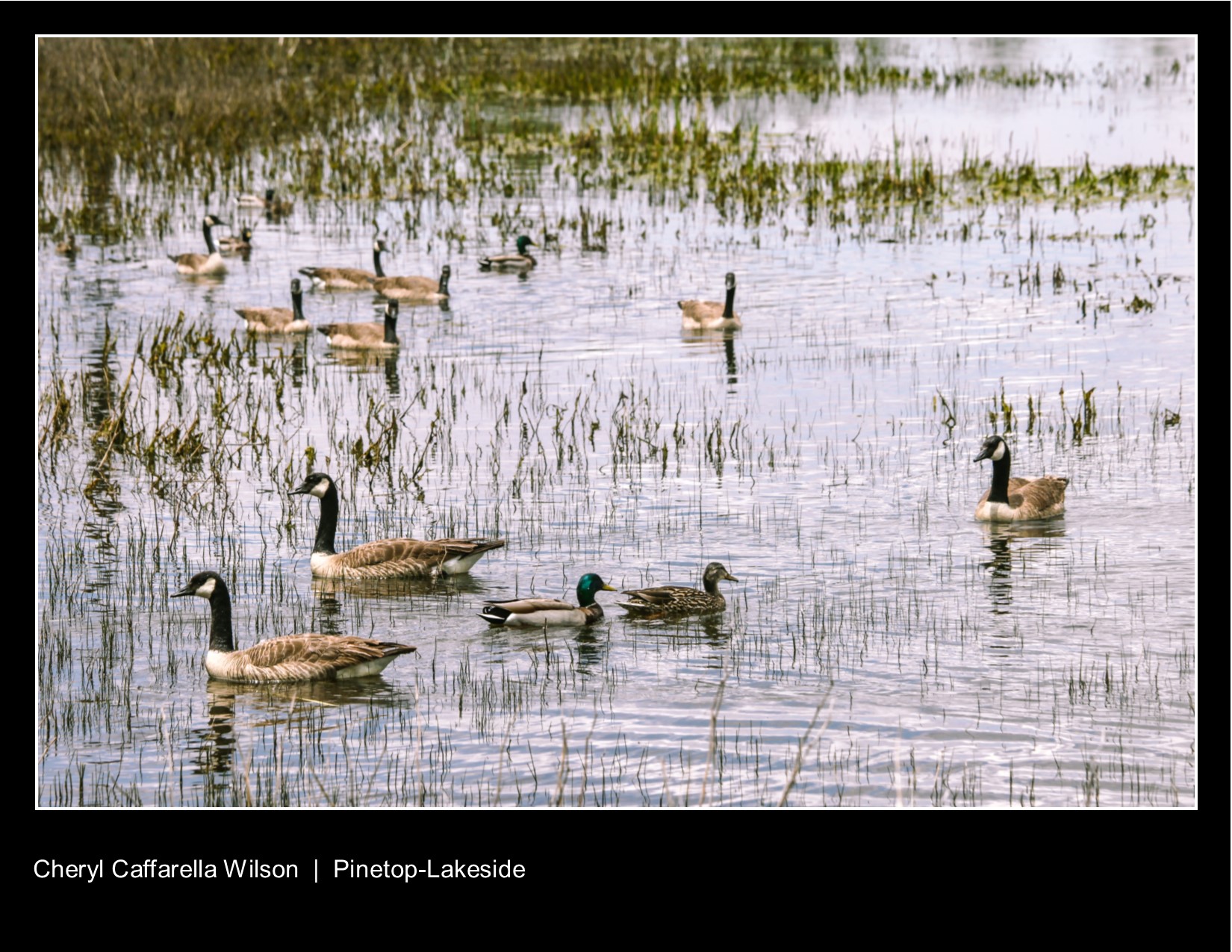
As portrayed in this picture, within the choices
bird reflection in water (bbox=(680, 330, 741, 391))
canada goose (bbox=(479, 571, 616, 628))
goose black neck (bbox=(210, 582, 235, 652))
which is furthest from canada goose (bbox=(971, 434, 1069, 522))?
goose black neck (bbox=(210, 582, 235, 652))

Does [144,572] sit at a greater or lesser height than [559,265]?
lesser

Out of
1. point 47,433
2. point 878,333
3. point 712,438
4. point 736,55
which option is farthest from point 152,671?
point 736,55

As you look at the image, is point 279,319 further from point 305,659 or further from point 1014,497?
point 305,659

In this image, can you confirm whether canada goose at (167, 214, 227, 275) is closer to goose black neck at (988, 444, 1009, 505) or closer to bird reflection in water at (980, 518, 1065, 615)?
goose black neck at (988, 444, 1009, 505)

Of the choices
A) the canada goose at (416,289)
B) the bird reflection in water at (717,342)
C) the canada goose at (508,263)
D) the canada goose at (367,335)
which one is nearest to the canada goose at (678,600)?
the bird reflection in water at (717,342)

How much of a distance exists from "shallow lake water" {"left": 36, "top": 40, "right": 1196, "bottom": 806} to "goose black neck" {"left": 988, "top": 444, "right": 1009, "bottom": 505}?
0.27 meters

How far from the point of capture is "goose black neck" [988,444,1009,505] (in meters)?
13.8

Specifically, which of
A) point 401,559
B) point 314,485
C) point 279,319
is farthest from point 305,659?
point 279,319

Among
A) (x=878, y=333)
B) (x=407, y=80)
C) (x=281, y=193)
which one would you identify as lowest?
(x=878, y=333)

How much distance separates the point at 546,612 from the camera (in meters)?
11.4

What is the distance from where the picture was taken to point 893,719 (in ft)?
32.3

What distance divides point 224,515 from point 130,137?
2226cm

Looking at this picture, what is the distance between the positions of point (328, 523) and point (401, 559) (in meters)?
0.73
